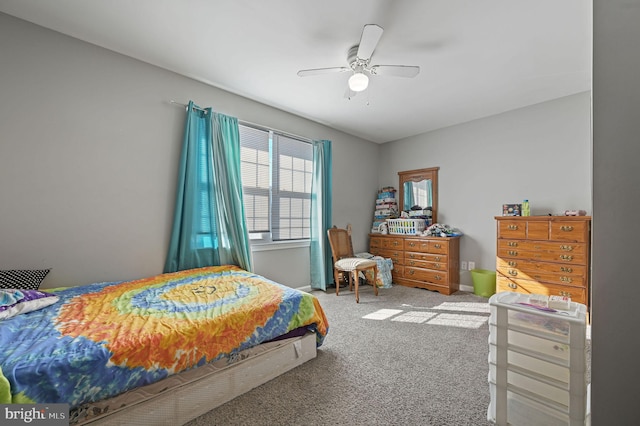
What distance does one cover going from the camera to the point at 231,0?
6.00 feet

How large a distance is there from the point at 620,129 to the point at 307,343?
2.05 m

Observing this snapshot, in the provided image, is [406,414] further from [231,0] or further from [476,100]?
[476,100]

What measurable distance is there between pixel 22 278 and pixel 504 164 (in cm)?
529

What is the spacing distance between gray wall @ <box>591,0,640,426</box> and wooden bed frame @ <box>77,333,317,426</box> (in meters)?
1.63

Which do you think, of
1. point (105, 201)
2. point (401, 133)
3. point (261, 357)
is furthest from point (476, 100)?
point (105, 201)

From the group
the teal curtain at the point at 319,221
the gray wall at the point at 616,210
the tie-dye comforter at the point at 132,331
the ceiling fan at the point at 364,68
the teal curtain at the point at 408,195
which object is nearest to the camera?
the gray wall at the point at 616,210

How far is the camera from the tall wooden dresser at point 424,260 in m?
3.83

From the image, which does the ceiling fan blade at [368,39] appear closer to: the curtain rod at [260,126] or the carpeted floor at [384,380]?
the curtain rod at [260,126]

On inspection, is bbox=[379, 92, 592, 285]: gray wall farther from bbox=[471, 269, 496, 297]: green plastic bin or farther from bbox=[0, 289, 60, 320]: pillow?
bbox=[0, 289, 60, 320]: pillow

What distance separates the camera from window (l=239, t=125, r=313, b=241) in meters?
3.42

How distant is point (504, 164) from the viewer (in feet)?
12.3

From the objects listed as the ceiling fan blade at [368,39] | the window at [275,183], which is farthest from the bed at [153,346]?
the ceiling fan blade at [368,39]

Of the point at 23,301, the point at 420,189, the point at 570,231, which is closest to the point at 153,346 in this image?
the point at 23,301

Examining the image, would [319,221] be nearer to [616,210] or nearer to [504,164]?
[504,164]
